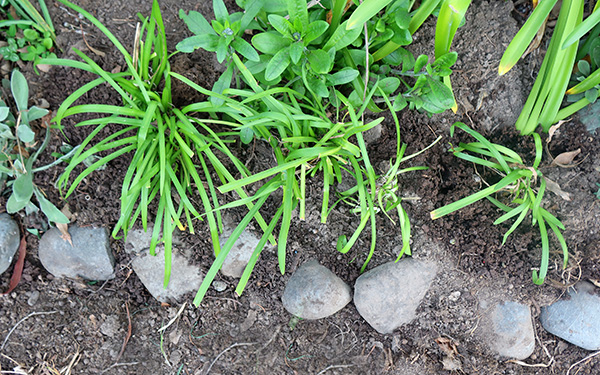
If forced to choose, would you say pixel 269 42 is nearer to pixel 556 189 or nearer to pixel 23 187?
pixel 23 187

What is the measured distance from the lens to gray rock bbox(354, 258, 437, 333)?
1.66 meters

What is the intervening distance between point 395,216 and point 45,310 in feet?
5.40

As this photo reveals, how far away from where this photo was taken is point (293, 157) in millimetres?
1334

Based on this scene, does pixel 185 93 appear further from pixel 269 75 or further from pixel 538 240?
pixel 538 240

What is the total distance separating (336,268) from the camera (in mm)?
1714

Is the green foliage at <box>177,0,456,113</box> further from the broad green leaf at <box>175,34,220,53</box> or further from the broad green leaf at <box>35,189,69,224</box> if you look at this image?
the broad green leaf at <box>35,189,69,224</box>

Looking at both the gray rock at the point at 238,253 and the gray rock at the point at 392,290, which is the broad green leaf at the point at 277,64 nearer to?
the gray rock at the point at 238,253

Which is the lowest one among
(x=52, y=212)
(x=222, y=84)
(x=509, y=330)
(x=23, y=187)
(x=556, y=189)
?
(x=509, y=330)

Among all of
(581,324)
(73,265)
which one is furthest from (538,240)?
(73,265)

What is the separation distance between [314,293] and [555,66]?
1.27m

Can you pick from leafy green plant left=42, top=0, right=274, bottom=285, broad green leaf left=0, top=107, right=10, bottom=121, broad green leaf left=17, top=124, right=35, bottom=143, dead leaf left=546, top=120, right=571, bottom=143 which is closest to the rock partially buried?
leafy green plant left=42, top=0, right=274, bottom=285

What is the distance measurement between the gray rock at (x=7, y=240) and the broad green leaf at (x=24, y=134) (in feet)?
1.44

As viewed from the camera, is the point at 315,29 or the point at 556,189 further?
the point at 556,189

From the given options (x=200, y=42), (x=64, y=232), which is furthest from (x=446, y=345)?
(x=64, y=232)
